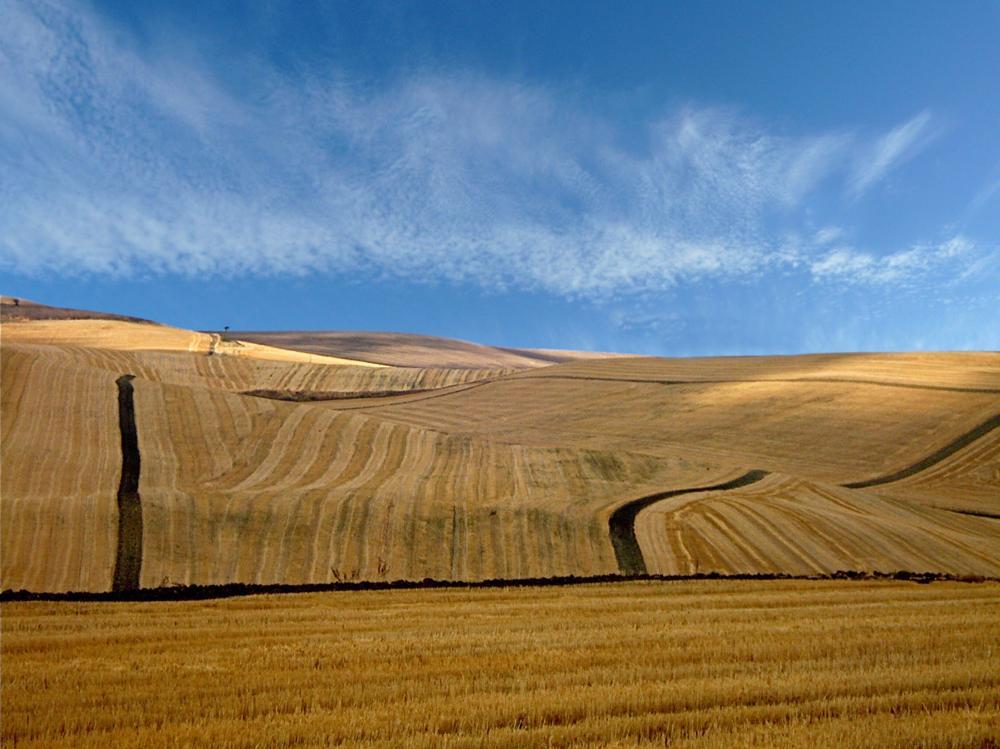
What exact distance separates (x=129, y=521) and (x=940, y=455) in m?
30.4

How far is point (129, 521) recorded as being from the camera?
18.2 meters

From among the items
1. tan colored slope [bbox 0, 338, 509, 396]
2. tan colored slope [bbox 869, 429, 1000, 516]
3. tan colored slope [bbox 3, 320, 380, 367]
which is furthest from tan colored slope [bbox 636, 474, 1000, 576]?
tan colored slope [bbox 3, 320, 380, 367]

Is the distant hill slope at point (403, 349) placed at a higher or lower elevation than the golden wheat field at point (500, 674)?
higher

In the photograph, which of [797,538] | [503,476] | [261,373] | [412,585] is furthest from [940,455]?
[261,373]

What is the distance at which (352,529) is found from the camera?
755 inches

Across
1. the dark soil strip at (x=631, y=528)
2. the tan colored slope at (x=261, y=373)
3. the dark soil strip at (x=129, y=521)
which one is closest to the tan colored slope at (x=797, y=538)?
the dark soil strip at (x=631, y=528)

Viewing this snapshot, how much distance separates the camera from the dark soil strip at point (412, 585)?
591 inches

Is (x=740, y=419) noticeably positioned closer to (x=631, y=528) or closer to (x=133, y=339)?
(x=631, y=528)

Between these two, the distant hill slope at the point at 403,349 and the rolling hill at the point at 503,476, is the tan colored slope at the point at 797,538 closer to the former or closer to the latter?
the rolling hill at the point at 503,476

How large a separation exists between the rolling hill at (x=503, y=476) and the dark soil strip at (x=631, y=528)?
0.32 feet

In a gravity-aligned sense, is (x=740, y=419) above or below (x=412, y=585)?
above

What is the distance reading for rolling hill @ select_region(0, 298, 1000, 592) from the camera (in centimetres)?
1792

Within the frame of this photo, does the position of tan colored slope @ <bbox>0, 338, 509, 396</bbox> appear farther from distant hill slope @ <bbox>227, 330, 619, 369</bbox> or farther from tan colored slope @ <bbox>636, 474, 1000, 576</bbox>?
tan colored slope @ <bbox>636, 474, 1000, 576</bbox>

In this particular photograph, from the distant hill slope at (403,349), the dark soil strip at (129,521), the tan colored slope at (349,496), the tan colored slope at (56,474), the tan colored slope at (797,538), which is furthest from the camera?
the distant hill slope at (403,349)
